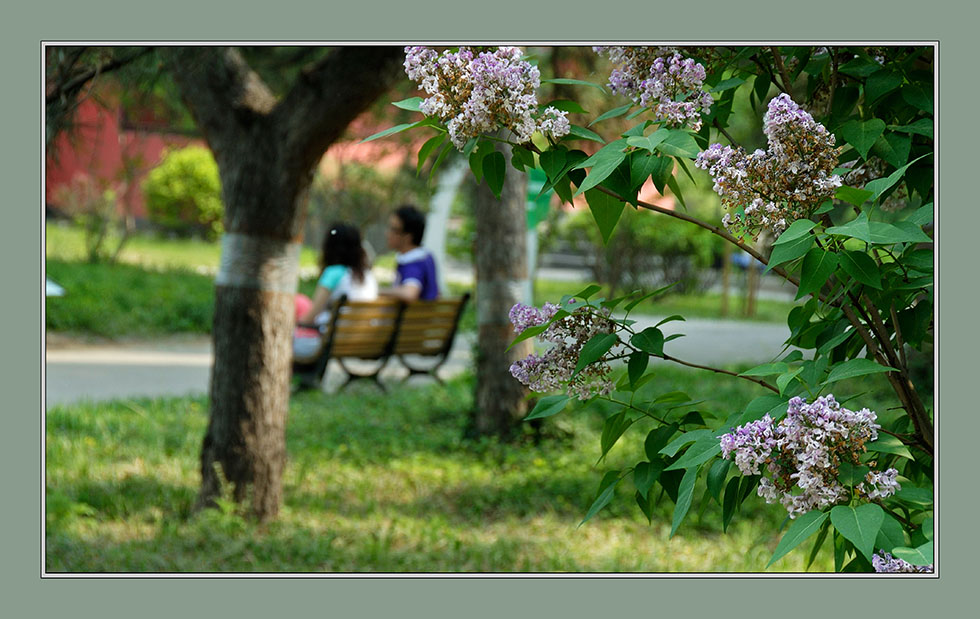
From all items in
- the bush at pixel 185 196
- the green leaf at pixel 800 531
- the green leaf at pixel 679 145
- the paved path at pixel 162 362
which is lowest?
the paved path at pixel 162 362

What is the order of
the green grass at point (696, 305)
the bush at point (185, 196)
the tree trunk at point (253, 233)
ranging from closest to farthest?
1. the tree trunk at point (253, 233)
2. the green grass at point (696, 305)
3. the bush at point (185, 196)

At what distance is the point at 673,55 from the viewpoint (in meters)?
1.52

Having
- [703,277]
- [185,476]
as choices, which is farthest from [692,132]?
[703,277]

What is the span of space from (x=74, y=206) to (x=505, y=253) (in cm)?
874

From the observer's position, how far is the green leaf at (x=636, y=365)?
1.50 metres

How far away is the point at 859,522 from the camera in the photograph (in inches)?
45.8

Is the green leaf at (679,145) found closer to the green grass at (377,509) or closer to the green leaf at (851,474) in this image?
the green leaf at (851,474)

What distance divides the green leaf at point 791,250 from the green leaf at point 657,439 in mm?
411

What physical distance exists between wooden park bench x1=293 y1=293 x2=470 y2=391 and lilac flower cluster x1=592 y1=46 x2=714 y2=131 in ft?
15.6

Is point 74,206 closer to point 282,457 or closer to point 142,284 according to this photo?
point 142,284

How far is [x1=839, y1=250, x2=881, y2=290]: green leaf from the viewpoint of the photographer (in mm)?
1218

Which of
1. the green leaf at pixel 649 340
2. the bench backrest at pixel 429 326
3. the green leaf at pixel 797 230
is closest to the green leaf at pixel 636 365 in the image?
the green leaf at pixel 649 340

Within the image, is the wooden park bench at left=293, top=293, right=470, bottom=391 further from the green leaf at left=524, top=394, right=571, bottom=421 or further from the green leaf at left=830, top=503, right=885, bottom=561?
the green leaf at left=830, top=503, right=885, bottom=561

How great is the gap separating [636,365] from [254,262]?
2381 millimetres
